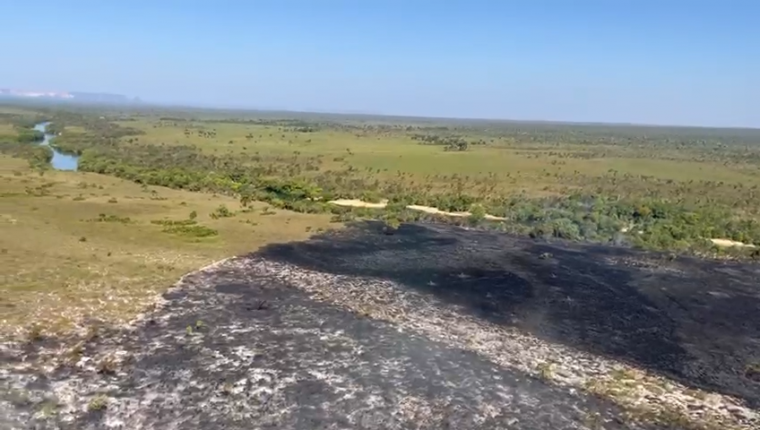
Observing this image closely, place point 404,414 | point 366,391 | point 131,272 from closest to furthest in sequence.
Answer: point 404,414 → point 366,391 → point 131,272

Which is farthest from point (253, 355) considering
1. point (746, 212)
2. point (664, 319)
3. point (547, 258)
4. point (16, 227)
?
point (746, 212)

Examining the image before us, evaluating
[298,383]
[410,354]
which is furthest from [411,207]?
[298,383]

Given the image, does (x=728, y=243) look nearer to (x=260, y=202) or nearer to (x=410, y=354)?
(x=410, y=354)

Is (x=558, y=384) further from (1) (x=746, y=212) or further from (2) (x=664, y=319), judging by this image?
(1) (x=746, y=212)

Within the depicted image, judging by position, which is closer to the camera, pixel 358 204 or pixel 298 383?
pixel 298 383

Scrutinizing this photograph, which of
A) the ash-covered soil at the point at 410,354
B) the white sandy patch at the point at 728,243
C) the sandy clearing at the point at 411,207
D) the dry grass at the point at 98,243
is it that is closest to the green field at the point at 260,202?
the dry grass at the point at 98,243

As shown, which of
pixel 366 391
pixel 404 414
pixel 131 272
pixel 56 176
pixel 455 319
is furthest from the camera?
pixel 56 176

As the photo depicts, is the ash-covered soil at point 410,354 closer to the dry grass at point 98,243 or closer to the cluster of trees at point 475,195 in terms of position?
the dry grass at point 98,243
